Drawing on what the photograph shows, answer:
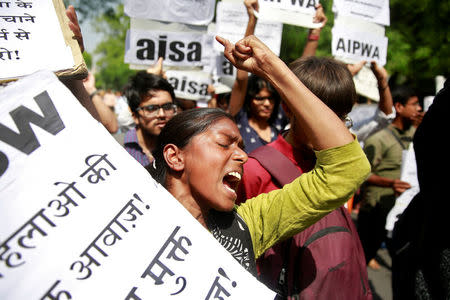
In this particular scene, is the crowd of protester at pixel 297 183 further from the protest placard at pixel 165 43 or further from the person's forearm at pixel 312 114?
the protest placard at pixel 165 43

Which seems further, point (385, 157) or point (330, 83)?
point (385, 157)

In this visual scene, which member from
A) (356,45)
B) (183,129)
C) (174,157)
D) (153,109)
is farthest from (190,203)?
(356,45)

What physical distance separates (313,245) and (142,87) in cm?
184

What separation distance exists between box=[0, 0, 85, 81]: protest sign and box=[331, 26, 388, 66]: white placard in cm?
282

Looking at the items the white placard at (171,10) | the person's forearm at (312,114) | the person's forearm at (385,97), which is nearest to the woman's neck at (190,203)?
the person's forearm at (312,114)

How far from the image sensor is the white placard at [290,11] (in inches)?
122

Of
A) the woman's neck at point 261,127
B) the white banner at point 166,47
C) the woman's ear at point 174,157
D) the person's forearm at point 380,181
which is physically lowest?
the person's forearm at point 380,181

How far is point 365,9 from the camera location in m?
3.69

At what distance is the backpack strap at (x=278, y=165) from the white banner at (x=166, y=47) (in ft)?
6.60

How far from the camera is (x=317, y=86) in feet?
5.71

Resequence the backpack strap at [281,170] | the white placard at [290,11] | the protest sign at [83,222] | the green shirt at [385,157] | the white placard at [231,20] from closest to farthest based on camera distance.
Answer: the protest sign at [83,222] < the backpack strap at [281,170] < the white placard at [290,11] < the white placard at [231,20] < the green shirt at [385,157]

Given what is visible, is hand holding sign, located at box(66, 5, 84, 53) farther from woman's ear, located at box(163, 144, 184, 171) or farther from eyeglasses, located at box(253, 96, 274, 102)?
eyeglasses, located at box(253, 96, 274, 102)

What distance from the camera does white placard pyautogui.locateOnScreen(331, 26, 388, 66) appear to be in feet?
12.0

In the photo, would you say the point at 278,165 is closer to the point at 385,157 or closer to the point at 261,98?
the point at 261,98
